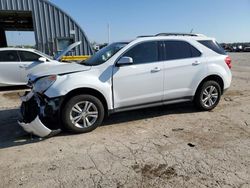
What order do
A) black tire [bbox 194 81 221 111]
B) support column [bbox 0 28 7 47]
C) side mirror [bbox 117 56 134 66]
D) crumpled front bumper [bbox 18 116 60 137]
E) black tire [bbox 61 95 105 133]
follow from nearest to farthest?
crumpled front bumper [bbox 18 116 60 137]
black tire [bbox 61 95 105 133]
side mirror [bbox 117 56 134 66]
black tire [bbox 194 81 221 111]
support column [bbox 0 28 7 47]

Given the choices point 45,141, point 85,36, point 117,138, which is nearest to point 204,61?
point 117,138

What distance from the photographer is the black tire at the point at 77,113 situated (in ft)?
13.8

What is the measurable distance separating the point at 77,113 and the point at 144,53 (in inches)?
72.5

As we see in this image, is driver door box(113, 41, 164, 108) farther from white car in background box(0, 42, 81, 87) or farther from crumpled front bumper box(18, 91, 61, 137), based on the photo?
white car in background box(0, 42, 81, 87)

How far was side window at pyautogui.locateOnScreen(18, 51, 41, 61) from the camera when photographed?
29.8 ft

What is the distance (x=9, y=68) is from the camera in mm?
8812

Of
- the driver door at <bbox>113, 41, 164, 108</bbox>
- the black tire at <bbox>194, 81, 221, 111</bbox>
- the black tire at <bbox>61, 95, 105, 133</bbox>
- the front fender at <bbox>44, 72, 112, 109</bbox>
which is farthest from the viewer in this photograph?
the black tire at <bbox>194, 81, 221, 111</bbox>

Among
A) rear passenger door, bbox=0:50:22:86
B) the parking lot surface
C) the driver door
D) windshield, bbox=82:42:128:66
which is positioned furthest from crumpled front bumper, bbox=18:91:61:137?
rear passenger door, bbox=0:50:22:86

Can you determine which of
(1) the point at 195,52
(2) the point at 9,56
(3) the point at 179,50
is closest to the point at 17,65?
(2) the point at 9,56

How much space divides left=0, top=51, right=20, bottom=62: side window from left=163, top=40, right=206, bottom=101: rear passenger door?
21.0ft

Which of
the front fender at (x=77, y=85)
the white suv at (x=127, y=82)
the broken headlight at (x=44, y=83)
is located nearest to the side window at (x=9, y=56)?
the white suv at (x=127, y=82)

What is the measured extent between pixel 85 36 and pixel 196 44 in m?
11.4

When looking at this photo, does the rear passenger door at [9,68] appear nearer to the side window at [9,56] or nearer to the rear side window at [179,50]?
the side window at [9,56]

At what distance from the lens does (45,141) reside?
4180 mm
